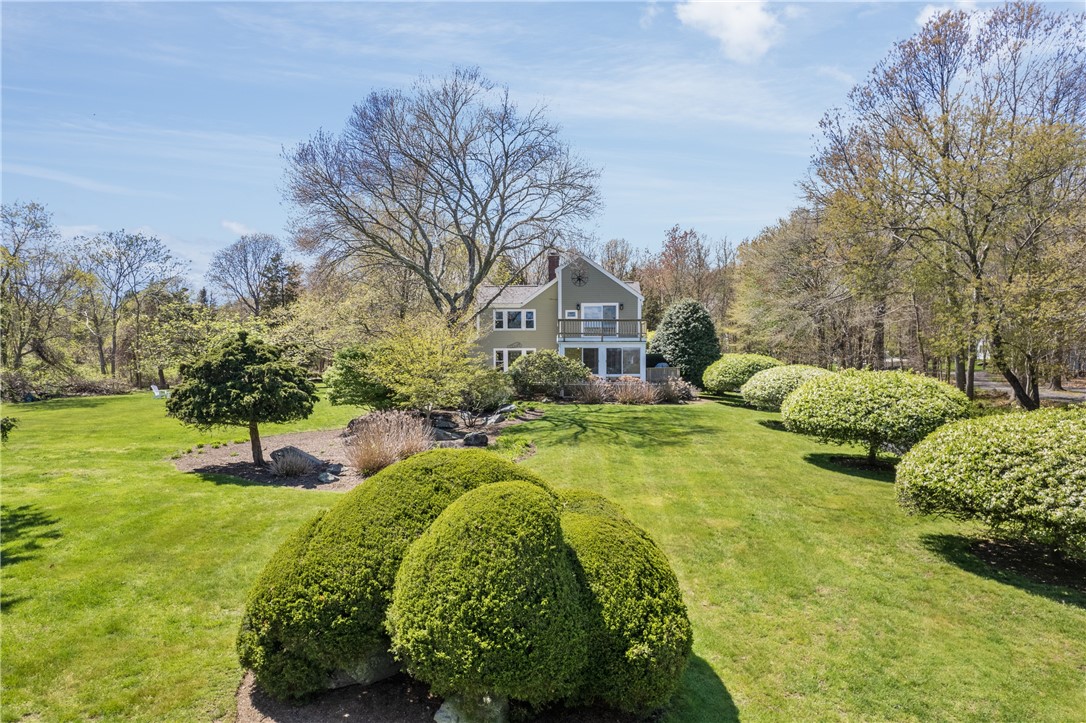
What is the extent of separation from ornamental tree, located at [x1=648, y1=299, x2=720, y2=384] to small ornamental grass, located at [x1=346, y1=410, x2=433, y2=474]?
56.2 feet

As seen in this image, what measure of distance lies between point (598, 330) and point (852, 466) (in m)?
18.2

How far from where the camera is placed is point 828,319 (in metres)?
26.4

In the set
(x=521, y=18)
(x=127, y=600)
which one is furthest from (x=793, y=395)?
(x=127, y=600)

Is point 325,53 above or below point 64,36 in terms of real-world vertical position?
above

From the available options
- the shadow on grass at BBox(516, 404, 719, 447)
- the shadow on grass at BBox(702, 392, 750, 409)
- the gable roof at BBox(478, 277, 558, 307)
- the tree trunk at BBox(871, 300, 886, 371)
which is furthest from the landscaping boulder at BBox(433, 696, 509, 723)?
the gable roof at BBox(478, 277, 558, 307)

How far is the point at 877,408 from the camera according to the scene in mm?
10773

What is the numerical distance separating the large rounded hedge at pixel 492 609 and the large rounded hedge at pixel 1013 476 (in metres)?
5.95

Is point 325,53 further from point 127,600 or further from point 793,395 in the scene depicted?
point 793,395

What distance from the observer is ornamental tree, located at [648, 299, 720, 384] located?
25.8 metres

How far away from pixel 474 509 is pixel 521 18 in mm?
9324

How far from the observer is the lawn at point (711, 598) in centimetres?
414

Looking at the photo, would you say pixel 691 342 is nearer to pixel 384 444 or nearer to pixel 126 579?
pixel 384 444

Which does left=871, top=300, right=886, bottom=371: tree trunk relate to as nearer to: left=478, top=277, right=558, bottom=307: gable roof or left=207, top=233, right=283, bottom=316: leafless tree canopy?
left=478, top=277, right=558, bottom=307: gable roof

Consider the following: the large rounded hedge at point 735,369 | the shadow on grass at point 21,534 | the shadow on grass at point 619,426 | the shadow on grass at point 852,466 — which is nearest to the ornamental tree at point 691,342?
the large rounded hedge at point 735,369
